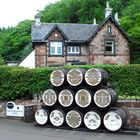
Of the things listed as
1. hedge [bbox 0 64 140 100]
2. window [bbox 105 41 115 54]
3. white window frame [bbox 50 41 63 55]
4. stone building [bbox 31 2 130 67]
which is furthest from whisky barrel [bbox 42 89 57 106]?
window [bbox 105 41 115 54]

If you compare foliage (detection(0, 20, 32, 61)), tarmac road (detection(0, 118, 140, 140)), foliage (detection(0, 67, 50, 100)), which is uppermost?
foliage (detection(0, 20, 32, 61))

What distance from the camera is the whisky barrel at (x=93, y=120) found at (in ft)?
42.8

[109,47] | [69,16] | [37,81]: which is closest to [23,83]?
[37,81]

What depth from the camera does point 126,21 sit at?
47.6m

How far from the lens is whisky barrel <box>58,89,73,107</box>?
13.6 metres

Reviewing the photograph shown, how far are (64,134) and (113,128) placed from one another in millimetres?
1604

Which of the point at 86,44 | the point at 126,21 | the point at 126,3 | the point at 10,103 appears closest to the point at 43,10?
the point at 126,3

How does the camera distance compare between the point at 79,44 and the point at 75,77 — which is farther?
the point at 79,44

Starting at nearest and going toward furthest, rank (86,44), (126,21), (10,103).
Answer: (10,103) < (86,44) < (126,21)

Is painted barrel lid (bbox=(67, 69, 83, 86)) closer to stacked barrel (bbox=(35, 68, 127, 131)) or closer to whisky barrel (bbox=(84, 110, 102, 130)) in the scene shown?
stacked barrel (bbox=(35, 68, 127, 131))

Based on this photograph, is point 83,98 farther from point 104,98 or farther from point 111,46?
point 111,46

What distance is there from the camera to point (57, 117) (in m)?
13.8

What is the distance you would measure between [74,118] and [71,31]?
27.8 meters

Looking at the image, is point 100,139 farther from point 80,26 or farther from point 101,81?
point 80,26
